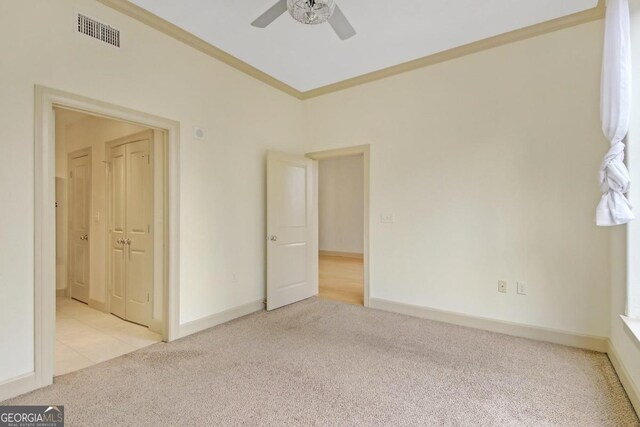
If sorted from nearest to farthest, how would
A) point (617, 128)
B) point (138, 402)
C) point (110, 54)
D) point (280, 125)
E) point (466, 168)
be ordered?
point (138, 402) → point (617, 128) → point (110, 54) → point (466, 168) → point (280, 125)

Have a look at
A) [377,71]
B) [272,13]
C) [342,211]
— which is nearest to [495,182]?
[377,71]

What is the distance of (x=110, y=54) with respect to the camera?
2553 millimetres

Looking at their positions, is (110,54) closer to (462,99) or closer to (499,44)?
(462,99)

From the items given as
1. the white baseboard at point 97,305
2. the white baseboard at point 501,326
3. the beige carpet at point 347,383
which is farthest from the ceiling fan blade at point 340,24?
the white baseboard at point 97,305

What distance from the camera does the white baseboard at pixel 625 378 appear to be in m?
1.89

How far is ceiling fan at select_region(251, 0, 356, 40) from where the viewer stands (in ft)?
6.83

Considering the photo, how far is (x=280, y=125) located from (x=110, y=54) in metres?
2.12

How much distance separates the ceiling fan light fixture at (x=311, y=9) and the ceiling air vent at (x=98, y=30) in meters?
1.58

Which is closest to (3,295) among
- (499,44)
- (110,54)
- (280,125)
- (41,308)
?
(41,308)

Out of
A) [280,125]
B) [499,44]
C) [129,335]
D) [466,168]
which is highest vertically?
[499,44]

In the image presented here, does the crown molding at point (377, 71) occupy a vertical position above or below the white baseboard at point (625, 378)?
above

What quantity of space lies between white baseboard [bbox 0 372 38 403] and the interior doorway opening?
0.86 feet

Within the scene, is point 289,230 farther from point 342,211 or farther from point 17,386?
point 342,211

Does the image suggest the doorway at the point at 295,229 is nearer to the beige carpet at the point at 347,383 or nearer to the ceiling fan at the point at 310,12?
the beige carpet at the point at 347,383
